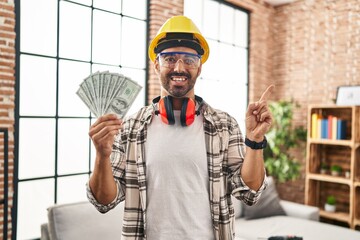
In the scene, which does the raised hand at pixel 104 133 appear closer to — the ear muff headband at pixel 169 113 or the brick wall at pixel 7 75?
the ear muff headband at pixel 169 113

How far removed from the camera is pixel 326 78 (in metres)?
4.75

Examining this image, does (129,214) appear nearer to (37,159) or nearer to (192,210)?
(192,210)

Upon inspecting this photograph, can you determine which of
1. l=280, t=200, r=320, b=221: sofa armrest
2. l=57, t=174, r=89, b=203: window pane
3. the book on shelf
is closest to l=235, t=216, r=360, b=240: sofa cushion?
l=280, t=200, r=320, b=221: sofa armrest

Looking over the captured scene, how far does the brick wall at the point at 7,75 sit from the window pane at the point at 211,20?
8.27ft

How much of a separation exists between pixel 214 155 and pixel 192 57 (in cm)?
43

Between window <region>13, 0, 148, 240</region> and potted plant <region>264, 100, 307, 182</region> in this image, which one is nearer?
window <region>13, 0, 148, 240</region>

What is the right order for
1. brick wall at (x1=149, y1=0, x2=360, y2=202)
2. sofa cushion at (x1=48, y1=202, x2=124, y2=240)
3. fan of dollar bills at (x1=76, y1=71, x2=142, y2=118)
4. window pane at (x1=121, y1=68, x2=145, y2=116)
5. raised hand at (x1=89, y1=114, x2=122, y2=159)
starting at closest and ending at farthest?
1. raised hand at (x1=89, y1=114, x2=122, y2=159)
2. fan of dollar bills at (x1=76, y1=71, x2=142, y2=118)
3. sofa cushion at (x1=48, y1=202, x2=124, y2=240)
4. window pane at (x1=121, y1=68, x2=145, y2=116)
5. brick wall at (x1=149, y1=0, x2=360, y2=202)

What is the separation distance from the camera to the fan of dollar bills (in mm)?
1239

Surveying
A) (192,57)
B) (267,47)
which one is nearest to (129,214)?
(192,57)

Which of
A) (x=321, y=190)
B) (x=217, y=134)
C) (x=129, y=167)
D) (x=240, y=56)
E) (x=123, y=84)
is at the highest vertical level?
(x=240, y=56)

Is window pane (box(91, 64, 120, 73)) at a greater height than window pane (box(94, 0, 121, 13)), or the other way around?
window pane (box(94, 0, 121, 13))

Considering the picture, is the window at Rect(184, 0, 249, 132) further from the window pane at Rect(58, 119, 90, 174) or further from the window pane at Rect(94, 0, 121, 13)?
the window pane at Rect(58, 119, 90, 174)

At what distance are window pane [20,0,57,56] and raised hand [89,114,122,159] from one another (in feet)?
7.14

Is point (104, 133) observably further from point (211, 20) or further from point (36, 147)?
point (211, 20)
